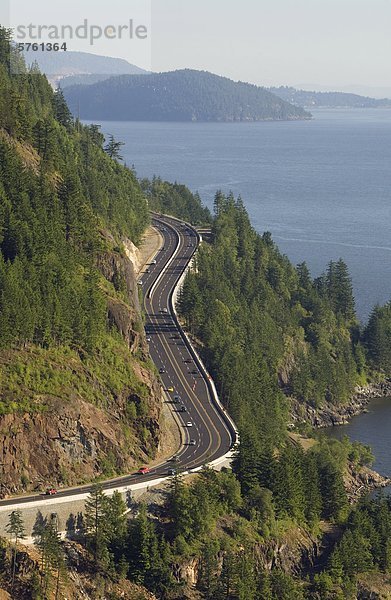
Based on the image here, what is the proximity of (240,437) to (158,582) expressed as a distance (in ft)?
61.5

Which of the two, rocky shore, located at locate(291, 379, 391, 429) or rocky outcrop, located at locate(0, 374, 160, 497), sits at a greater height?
rocky outcrop, located at locate(0, 374, 160, 497)

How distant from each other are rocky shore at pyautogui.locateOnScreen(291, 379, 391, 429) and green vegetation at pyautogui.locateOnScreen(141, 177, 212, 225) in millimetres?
46636

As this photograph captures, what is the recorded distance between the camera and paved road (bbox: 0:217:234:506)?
76606 millimetres

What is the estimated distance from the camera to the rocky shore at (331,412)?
12044 cm

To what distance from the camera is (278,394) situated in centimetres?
11281

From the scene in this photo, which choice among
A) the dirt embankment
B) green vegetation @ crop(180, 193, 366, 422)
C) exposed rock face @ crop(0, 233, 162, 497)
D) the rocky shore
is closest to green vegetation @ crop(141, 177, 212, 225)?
green vegetation @ crop(180, 193, 366, 422)

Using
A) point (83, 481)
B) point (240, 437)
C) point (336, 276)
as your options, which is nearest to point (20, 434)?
point (83, 481)

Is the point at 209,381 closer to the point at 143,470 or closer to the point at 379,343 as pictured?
the point at 143,470

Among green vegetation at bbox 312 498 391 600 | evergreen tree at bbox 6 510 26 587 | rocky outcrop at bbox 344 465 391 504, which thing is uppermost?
evergreen tree at bbox 6 510 26 587

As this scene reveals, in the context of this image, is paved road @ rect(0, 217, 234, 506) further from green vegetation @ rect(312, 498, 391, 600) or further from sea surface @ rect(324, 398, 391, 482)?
sea surface @ rect(324, 398, 391, 482)

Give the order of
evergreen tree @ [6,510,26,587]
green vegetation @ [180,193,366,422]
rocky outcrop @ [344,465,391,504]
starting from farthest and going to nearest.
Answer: green vegetation @ [180,193,366,422]
rocky outcrop @ [344,465,391,504]
evergreen tree @ [6,510,26,587]

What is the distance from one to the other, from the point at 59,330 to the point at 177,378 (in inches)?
880

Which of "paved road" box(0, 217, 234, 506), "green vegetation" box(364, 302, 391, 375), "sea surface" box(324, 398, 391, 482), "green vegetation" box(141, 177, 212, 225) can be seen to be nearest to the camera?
"paved road" box(0, 217, 234, 506)

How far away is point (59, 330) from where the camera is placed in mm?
76938
